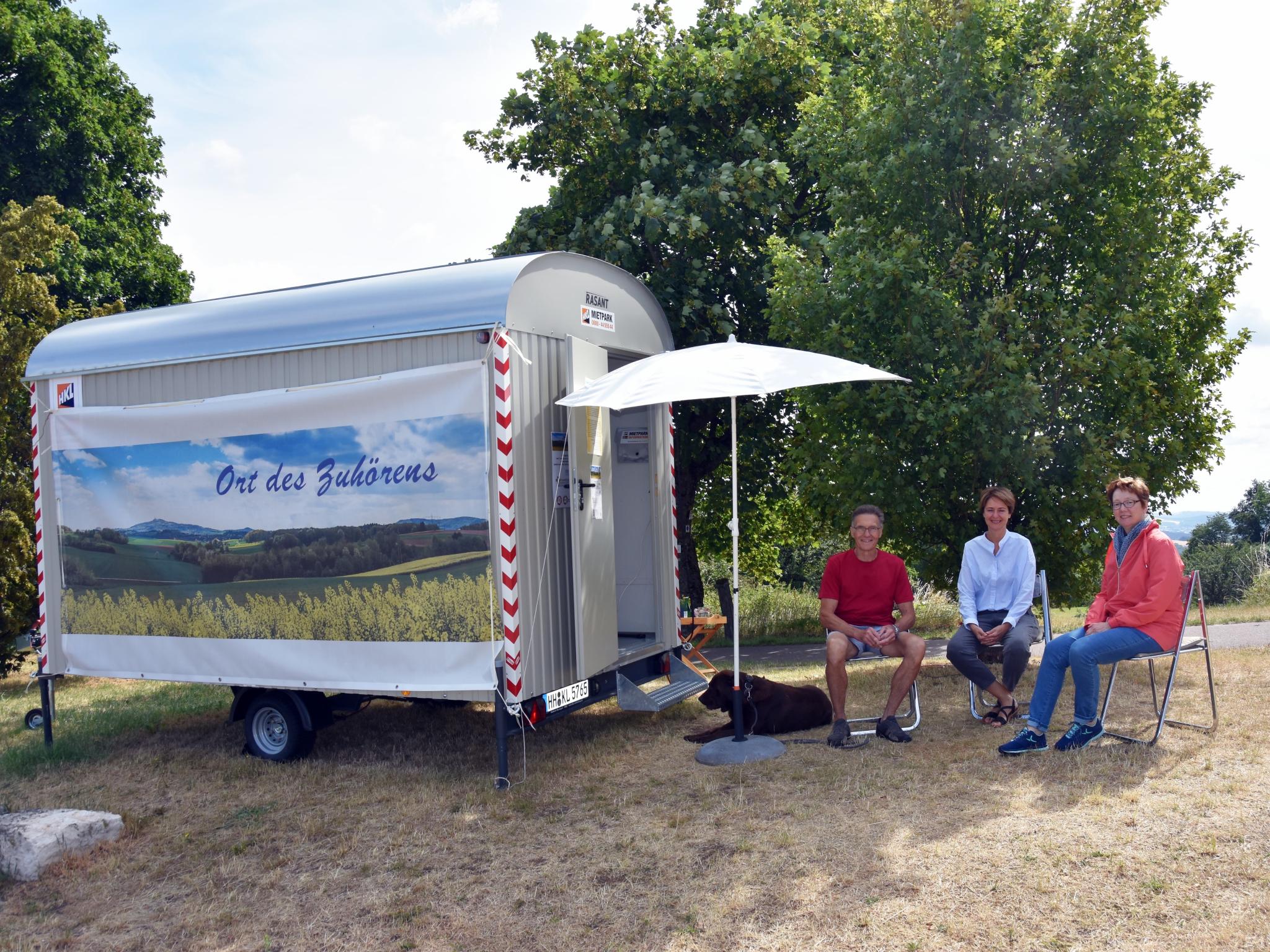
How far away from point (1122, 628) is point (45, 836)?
536cm

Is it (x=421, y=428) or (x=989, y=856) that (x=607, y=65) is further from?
(x=989, y=856)

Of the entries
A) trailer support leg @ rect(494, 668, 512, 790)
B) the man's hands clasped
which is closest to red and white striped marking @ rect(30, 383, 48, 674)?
trailer support leg @ rect(494, 668, 512, 790)

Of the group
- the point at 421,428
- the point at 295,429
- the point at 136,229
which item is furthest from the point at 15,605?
the point at 136,229

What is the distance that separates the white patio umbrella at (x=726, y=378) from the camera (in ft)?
18.1

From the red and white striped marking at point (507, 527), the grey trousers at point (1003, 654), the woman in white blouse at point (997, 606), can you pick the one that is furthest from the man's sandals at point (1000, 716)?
the red and white striped marking at point (507, 527)

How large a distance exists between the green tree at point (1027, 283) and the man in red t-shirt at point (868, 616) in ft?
5.96

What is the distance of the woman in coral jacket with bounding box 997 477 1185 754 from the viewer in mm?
5387

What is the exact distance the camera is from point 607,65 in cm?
1355

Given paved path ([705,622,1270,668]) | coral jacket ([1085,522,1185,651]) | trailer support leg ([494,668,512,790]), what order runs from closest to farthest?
coral jacket ([1085,522,1185,651]) < trailer support leg ([494,668,512,790]) < paved path ([705,622,1270,668])

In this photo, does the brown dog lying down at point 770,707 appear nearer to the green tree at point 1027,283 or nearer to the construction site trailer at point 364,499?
the construction site trailer at point 364,499

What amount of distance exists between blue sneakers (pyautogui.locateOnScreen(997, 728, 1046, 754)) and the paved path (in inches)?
124

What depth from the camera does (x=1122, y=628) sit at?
17.9 feet

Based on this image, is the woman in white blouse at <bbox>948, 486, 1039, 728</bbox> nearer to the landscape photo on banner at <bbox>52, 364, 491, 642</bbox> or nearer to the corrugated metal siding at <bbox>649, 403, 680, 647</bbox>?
the corrugated metal siding at <bbox>649, 403, 680, 647</bbox>

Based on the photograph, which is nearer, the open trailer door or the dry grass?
the dry grass
